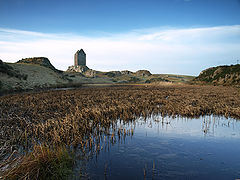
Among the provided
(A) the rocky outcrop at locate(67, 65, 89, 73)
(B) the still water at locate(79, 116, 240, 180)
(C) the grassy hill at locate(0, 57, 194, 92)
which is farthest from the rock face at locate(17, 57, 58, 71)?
(A) the rocky outcrop at locate(67, 65, 89, 73)

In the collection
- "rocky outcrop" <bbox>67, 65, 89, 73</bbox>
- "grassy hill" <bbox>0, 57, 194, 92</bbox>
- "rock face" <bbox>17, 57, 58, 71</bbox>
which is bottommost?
"grassy hill" <bbox>0, 57, 194, 92</bbox>

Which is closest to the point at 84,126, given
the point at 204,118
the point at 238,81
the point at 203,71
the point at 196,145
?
the point at 196,145

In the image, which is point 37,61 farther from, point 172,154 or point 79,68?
point 79,68

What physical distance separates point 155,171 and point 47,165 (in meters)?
3.52

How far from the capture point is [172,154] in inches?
255

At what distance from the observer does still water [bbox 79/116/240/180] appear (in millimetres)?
5125

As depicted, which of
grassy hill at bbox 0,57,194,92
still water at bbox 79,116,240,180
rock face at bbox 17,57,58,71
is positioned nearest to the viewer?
still water at bbox 79,116,240,180

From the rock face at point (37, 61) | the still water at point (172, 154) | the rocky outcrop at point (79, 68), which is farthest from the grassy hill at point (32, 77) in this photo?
the rocky outcrop at point (79, 68)

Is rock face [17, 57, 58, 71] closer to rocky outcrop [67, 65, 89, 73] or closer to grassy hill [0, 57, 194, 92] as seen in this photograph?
grassy hill [0, 57, 194, 92]

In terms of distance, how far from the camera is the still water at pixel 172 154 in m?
5.12

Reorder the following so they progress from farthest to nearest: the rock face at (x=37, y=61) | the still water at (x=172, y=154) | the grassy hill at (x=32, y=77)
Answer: the rock face at (x=37, y=61)
the grassy hill at (x=32, y=77)
the still water at (x=172, y=154)

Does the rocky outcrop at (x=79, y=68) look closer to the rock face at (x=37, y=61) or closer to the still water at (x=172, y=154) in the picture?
the rock face at (x=37, y=61)

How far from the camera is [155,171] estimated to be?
521 centimetres

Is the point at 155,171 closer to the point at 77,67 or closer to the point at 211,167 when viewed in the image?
the point at 211,167
